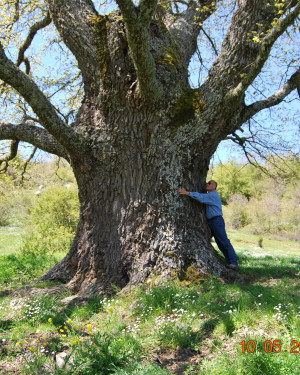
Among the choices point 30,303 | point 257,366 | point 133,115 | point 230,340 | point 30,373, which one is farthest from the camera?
point 133,115

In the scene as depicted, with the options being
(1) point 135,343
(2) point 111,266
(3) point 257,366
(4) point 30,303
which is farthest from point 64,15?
(3) point 257,366

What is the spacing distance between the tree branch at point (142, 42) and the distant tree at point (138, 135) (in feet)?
0.08

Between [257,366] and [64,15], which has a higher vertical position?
[64,15]

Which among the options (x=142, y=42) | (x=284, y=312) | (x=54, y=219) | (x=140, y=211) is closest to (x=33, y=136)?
(x=140, y=211)

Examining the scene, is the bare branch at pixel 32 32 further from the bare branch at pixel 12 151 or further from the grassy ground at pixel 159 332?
the grassy ground at pixel 159 332

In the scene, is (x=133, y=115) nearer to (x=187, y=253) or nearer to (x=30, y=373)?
(x=187, y=253)

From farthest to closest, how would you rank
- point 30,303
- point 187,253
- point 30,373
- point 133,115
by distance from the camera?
point 133,115 → point 187,253 → point 30,303 → point 30,373

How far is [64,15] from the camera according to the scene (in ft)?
19.7

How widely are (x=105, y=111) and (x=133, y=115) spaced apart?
23.0 inches

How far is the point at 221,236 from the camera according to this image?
6.12 m

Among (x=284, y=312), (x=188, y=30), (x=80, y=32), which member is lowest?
(x=284, y=312)

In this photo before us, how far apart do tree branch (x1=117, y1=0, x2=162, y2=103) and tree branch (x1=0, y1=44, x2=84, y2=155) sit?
149 centimetres

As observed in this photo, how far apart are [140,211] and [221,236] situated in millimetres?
1841

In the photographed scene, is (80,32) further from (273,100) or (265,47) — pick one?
(273,100)
